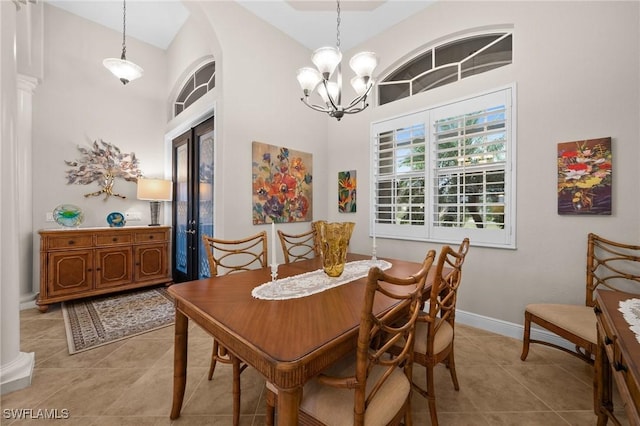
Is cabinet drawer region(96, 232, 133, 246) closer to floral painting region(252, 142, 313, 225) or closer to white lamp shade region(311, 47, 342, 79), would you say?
floral painting region(252, 142, 313, 225)

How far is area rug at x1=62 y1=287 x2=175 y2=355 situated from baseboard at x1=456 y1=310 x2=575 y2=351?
313cm

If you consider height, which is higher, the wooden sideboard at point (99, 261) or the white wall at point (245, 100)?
the white wall at point (245, 100)

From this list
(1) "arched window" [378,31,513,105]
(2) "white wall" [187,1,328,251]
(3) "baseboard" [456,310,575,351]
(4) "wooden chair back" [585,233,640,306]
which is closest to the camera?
(4) "wooden chair back" [585,233,640,306]

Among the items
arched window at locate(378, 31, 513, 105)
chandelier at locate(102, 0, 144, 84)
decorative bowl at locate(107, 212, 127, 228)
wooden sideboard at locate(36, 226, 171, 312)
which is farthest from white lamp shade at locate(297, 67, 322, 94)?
decorative bowl at locate(107, 212, 127, 228)

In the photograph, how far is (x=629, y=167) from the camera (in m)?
1.91

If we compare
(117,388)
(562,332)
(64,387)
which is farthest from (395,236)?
(64,387)

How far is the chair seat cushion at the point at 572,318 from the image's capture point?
162 centimetres

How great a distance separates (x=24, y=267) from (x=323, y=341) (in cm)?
429

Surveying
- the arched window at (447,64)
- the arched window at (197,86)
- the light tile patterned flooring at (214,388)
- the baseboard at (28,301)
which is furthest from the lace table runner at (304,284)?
the baseboard at (28,301)

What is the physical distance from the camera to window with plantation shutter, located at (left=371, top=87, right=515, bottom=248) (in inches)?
97.1

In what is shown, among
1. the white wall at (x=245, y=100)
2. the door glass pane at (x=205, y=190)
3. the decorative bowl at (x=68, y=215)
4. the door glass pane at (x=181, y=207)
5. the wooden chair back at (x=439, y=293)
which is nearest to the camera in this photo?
the wooden chair back at (x=439, y=293)

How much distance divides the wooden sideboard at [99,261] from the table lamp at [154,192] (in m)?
0.37

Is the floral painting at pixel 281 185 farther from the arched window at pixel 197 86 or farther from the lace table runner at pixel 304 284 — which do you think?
the lace table runner at pixel 304 284

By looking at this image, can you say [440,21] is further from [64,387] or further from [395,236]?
[64,387]
